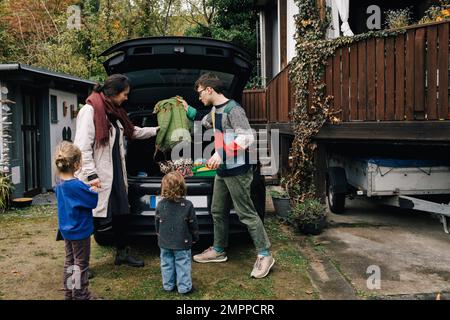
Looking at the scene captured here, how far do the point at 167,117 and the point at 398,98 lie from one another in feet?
9.83

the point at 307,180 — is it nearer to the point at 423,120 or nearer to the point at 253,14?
the point at 423,120

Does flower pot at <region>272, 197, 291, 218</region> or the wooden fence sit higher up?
the wooden fence

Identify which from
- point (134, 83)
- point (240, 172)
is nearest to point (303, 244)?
point (240, 172)

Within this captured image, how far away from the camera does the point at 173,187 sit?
3.76 meters

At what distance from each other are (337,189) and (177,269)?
4.16 meters

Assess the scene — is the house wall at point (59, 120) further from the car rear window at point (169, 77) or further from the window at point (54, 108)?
the car rear window at point (169, 77)

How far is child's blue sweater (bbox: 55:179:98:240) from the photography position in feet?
11.0

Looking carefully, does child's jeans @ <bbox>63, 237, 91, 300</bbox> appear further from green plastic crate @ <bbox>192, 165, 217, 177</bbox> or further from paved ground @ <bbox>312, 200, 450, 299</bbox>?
paved ground @ <bbox>312, 200, 450, 299</bbox>

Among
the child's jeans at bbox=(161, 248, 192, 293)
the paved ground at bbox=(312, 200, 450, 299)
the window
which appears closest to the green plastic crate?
the child's jeans at bbox=(161, 248, 192, 293)

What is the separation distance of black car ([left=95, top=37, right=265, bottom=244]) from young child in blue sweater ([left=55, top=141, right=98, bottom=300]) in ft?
3.54

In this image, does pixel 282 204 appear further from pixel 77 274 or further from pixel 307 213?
pixel 77 274

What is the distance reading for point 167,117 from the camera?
4.83 meters

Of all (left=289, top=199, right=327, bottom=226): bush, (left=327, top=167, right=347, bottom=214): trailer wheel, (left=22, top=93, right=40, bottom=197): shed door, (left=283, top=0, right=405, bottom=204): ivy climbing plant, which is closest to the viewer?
(left=289, top=199, right=327, bottom=226): bush
